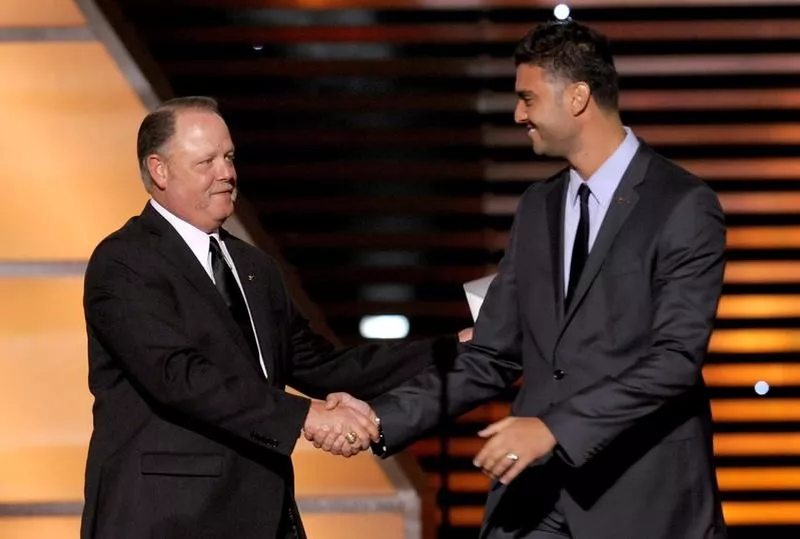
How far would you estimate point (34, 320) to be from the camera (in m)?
4.81

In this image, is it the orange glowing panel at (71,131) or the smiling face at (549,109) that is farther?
the orange glowing panel at (71,131)

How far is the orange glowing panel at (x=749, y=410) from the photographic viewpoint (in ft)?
18.5

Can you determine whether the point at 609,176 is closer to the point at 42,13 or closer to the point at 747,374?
the point at 42,13

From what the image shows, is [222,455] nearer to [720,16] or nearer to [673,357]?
[673,357]

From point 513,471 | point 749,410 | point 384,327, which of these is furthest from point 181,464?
point 749,410

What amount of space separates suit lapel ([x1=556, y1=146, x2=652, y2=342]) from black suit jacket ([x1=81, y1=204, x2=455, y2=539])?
0.70m

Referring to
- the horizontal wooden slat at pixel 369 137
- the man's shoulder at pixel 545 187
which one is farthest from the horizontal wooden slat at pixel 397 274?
the man's shoulder at pixel 545 187

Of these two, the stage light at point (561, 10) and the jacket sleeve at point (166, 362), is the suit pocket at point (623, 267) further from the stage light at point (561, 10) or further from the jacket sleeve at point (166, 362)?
the stage light at point (561, 10)

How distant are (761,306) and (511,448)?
2.66 m

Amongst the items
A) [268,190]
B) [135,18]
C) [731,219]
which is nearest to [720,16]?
[731,219]

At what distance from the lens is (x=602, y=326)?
3.33m

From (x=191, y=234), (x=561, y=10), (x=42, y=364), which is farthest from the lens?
(x=561, y=10)

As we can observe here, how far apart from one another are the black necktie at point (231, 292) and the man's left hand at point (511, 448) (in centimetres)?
67

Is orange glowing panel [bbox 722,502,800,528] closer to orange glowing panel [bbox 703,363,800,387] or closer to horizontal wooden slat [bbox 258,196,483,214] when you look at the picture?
orange glowing panel [bbox 703,363,800,387]
